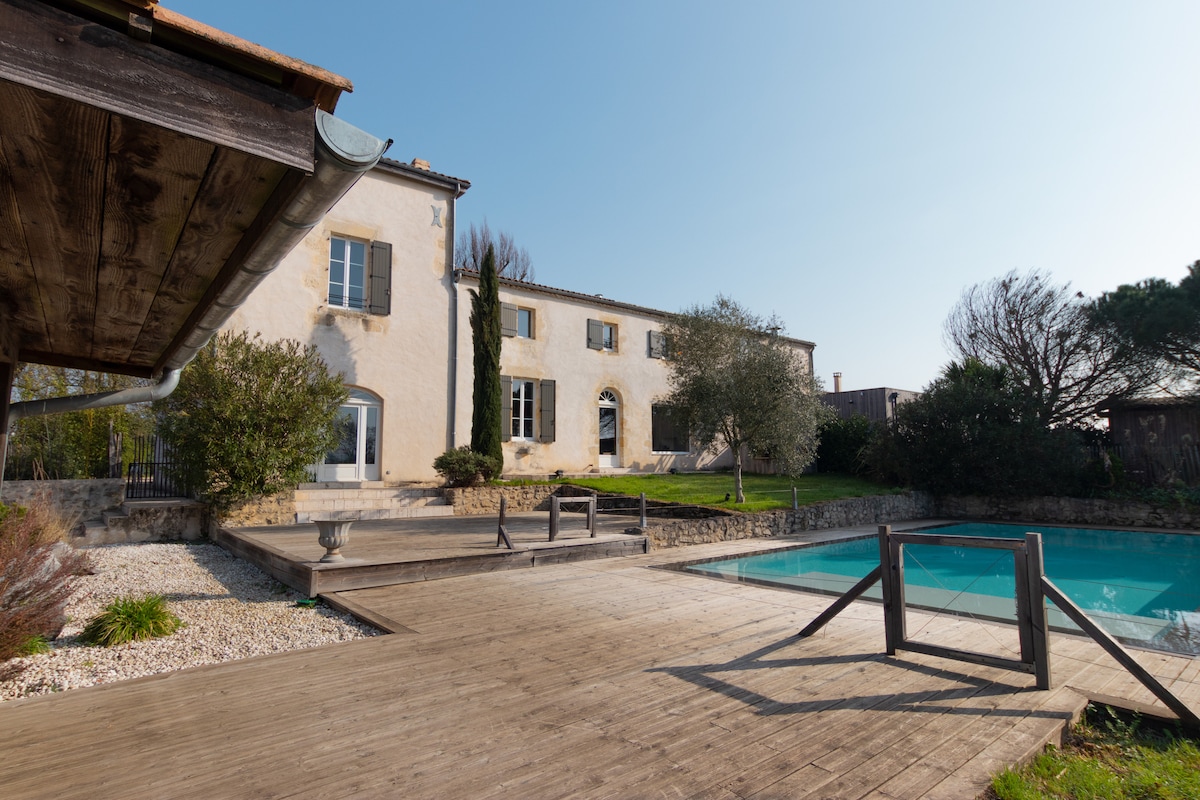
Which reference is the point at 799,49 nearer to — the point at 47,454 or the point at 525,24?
the point at 525,24

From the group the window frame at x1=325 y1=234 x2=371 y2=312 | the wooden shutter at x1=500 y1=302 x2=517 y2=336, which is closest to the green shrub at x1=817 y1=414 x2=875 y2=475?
the wooden shutter at x1=500 y1=302 x2=517 y2=336

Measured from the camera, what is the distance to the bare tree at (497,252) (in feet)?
98.4

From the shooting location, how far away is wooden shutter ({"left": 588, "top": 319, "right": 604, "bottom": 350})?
62.3ft

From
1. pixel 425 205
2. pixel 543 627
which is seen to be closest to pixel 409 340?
pixel 425 205

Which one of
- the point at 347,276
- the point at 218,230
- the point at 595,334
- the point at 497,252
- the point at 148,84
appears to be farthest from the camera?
the point at 497,252

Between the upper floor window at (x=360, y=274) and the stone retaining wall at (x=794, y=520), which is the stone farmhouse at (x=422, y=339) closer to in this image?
the upper floor window at (x=360, y=274)

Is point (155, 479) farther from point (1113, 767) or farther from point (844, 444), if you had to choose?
point (844, 444)

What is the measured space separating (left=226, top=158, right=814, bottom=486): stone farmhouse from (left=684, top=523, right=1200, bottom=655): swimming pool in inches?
232

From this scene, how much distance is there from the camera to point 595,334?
750 inches

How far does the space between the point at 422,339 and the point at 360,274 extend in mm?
2104

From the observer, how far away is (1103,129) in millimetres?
7672

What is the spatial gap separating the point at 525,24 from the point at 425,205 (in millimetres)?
7370

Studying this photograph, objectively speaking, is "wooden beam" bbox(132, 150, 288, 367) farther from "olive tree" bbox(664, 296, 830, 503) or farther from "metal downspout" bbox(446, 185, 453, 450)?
"metal downspout" bbox(446, 185, 453, 450)

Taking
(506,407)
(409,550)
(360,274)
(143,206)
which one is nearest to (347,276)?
(360,274)
